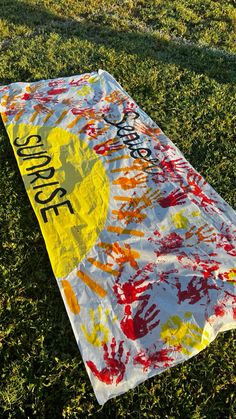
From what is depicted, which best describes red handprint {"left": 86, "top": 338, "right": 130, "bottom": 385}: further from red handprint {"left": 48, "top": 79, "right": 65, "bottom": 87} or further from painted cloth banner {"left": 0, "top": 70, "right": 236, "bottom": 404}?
red handprint {"left": 48, "top": 79, "right": 65, "bottom": 87}

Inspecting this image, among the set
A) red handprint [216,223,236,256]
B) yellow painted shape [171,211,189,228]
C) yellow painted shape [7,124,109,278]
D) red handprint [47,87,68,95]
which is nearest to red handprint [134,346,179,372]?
yellow painted shape [7,124,109,278]

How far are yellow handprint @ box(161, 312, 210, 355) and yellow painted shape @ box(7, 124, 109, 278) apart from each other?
3.24 ft

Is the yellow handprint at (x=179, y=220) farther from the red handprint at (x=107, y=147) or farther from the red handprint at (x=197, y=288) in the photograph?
the red handprint at (x=107, y=147)

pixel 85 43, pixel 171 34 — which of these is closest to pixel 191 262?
pixel 85 43

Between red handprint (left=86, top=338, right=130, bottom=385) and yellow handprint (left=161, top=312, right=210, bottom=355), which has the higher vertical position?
yellow handprint (left=161, top=312, right=210, bottom=355)

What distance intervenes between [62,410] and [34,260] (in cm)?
134

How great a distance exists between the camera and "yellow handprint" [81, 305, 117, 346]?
3.14 m

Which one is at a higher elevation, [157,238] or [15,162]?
[157,238]

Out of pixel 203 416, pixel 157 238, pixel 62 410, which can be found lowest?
pixel 62 410

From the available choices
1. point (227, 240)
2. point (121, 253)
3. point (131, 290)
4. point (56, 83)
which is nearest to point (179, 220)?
point (227, 240)

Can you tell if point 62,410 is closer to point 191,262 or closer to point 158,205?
point 191,262

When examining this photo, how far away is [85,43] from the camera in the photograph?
7090 mm

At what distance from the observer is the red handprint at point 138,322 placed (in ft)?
10.4

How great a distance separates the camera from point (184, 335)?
10.3 ft
